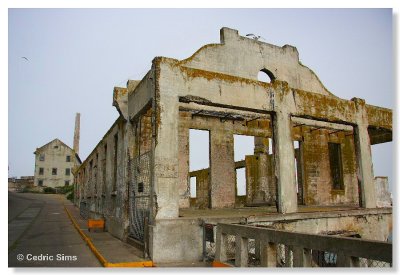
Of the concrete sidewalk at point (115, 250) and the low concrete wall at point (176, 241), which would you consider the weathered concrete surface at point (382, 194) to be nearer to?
the concrete sidewalk at point (115, 250)

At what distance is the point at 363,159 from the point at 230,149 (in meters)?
6.23

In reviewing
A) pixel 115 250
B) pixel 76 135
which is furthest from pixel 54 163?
pixel 115 250

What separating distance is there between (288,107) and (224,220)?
4614 mm

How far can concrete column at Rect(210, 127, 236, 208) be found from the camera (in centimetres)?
1633

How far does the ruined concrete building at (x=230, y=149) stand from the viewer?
27.7 feet

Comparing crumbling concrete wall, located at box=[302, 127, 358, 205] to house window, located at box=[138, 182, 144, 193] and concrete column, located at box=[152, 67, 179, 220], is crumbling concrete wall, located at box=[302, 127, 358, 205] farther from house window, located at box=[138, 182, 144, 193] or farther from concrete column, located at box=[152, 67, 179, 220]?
concrete column, located at box=[152, 67, 179, 220]

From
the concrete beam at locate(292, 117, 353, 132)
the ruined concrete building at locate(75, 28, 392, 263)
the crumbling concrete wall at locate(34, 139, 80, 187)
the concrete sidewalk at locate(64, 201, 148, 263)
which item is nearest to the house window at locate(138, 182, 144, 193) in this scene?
the ruined concrete building at locate(75, 28, 392, 263)

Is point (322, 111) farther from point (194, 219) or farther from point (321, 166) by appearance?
point (321, 166)

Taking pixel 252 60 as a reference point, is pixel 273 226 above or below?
below

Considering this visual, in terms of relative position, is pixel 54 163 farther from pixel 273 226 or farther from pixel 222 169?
pixel 273 226

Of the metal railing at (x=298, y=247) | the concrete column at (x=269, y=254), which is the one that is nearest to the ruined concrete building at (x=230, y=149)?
the metal railing at (x=298, y=247)

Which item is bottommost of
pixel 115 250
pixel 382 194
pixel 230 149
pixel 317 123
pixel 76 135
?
pixel 115 250

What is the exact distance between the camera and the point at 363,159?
506 inches

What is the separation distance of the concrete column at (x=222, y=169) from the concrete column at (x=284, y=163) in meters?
5.94
